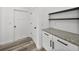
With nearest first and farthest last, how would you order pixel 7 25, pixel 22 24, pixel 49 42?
1. pixel 49 42
2. pixel 7 25
3. pixel 22 24

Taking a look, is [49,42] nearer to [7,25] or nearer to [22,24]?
[7,25]

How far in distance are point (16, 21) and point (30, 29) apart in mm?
1021

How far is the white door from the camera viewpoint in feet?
14.6

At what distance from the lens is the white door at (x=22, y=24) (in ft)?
14.6

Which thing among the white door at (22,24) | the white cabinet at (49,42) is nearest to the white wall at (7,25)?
the white door at (22,24)

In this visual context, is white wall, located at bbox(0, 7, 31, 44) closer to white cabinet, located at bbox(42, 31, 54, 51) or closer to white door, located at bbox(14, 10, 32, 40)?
white door, located at bbox(14, 10, 32, 40)

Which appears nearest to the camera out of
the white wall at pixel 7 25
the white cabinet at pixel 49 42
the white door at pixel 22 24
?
the white cabinet at pixel 49 42

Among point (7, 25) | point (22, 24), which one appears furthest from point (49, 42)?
point (22, 24)

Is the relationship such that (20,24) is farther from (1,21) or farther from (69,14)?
(69,14)

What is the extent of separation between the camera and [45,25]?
11.6 ft

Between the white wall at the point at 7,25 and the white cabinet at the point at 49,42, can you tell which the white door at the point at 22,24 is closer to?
the white wall at the point at 7,25

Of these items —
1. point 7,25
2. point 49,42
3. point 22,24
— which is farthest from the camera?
point 22,24

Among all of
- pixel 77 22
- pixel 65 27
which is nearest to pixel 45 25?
pixel 65 27

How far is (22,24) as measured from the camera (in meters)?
4.68
